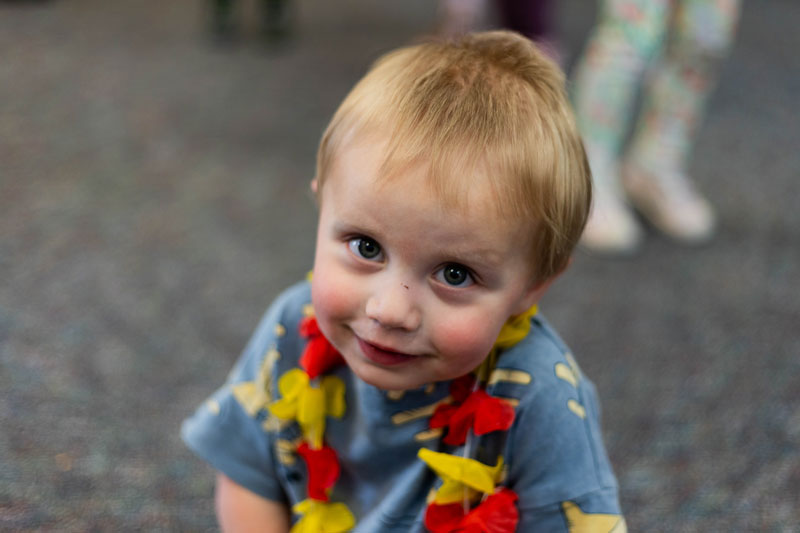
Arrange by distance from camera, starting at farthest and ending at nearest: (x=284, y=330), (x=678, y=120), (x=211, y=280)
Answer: (x=678, y=120), (x=211, y=280), (x=284, y=330)

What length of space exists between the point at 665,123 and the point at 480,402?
132 cm

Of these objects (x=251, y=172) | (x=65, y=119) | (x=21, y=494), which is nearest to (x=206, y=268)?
(x=251, y=172)

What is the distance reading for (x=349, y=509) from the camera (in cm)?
85

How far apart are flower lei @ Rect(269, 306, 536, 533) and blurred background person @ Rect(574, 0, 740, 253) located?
1060 mm

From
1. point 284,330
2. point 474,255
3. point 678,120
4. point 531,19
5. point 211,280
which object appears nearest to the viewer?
point 474,255

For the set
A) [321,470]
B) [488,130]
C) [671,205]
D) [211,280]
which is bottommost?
[211,280]

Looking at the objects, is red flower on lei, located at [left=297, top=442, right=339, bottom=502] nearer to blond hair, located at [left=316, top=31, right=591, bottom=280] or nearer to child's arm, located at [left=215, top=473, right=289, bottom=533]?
child's arm, located at [left=215, top=473, right=289, bottom=533]

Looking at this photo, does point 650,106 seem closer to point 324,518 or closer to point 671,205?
point 671,205

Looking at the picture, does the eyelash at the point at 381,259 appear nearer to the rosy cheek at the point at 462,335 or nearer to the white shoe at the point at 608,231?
the rosy cheek at the point at 462,335

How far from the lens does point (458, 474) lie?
74cm

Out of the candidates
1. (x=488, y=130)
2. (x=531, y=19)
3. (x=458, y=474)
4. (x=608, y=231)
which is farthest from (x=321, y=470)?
(x=531, y=19)

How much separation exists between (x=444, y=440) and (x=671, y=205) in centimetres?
131

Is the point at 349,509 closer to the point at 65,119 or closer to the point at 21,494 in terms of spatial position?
the point at 21,494

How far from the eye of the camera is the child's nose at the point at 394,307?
65 centimetres
